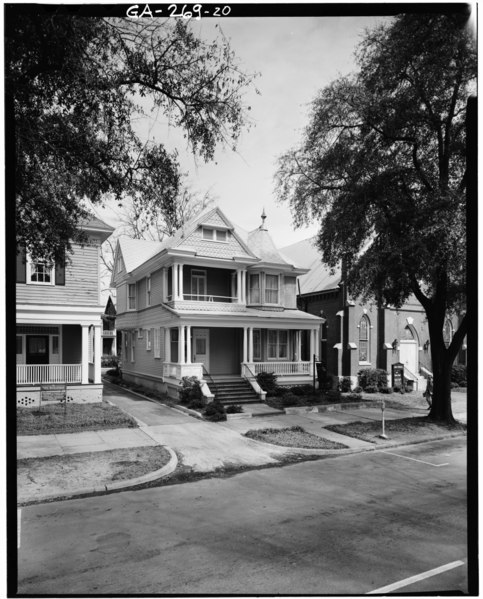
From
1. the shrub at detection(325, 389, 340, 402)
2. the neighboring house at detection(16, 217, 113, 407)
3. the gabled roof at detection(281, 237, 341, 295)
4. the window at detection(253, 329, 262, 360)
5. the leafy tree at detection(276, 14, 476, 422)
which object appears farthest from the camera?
the gabled roof at detection(281, 237, 341, 295)

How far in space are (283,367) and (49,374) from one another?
33.7ft

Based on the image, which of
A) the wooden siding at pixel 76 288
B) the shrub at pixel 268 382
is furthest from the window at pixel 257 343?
the wooden siding at pixel 76 288

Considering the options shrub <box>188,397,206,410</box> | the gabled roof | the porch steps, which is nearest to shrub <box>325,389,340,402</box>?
the porch steps

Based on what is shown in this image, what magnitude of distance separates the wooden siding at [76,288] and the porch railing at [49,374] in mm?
2254

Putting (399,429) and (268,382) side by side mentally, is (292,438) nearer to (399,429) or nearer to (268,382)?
(399,429)

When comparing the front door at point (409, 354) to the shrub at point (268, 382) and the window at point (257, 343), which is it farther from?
the shrub at point (268, 382)

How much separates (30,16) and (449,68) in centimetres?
588

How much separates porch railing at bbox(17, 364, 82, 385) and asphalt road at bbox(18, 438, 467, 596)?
29.1 feet

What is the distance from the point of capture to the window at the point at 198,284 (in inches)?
769

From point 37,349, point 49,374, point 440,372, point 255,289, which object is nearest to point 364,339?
point 255,289

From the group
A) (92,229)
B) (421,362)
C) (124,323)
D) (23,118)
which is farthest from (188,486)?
(421,362)

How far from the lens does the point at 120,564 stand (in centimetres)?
434

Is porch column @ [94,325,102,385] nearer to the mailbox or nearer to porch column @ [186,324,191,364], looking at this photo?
porch column @ [186,324,191,364]

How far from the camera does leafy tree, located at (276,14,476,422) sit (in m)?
8.50
